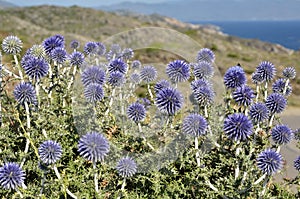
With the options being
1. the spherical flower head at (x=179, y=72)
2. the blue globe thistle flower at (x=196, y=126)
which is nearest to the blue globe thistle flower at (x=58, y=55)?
the spherical flower head at (x=179, y=72)

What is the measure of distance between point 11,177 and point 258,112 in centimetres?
215

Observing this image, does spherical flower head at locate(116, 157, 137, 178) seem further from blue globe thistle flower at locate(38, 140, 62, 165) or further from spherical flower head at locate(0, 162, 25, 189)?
spherical flower head at locate(0, 162, 25, 189)

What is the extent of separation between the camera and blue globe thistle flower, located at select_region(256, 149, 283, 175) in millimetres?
2877

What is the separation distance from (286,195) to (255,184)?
862 mm

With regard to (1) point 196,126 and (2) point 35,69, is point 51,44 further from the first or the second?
(1) point 196,126

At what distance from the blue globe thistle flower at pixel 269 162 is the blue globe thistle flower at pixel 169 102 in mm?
873

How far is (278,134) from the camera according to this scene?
10.5ft

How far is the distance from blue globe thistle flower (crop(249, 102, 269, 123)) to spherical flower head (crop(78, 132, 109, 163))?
4.39 feet

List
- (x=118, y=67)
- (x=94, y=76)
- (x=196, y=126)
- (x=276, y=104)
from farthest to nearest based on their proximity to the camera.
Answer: (x=118, y=67)
(x=94, y=76)
(x=276, y=104)
(x=196, y=126)

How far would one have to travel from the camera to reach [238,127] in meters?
2.97

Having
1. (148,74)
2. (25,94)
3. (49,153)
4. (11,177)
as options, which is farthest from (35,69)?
(148,74)

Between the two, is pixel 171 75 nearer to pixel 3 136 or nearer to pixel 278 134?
pixel 278 134

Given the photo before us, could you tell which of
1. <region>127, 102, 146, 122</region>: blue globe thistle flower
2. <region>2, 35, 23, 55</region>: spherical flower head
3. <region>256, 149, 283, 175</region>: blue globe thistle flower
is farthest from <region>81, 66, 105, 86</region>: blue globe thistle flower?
<region>256, 149, 283, 175</region>: blue globe thistle flower

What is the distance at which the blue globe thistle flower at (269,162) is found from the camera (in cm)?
288
